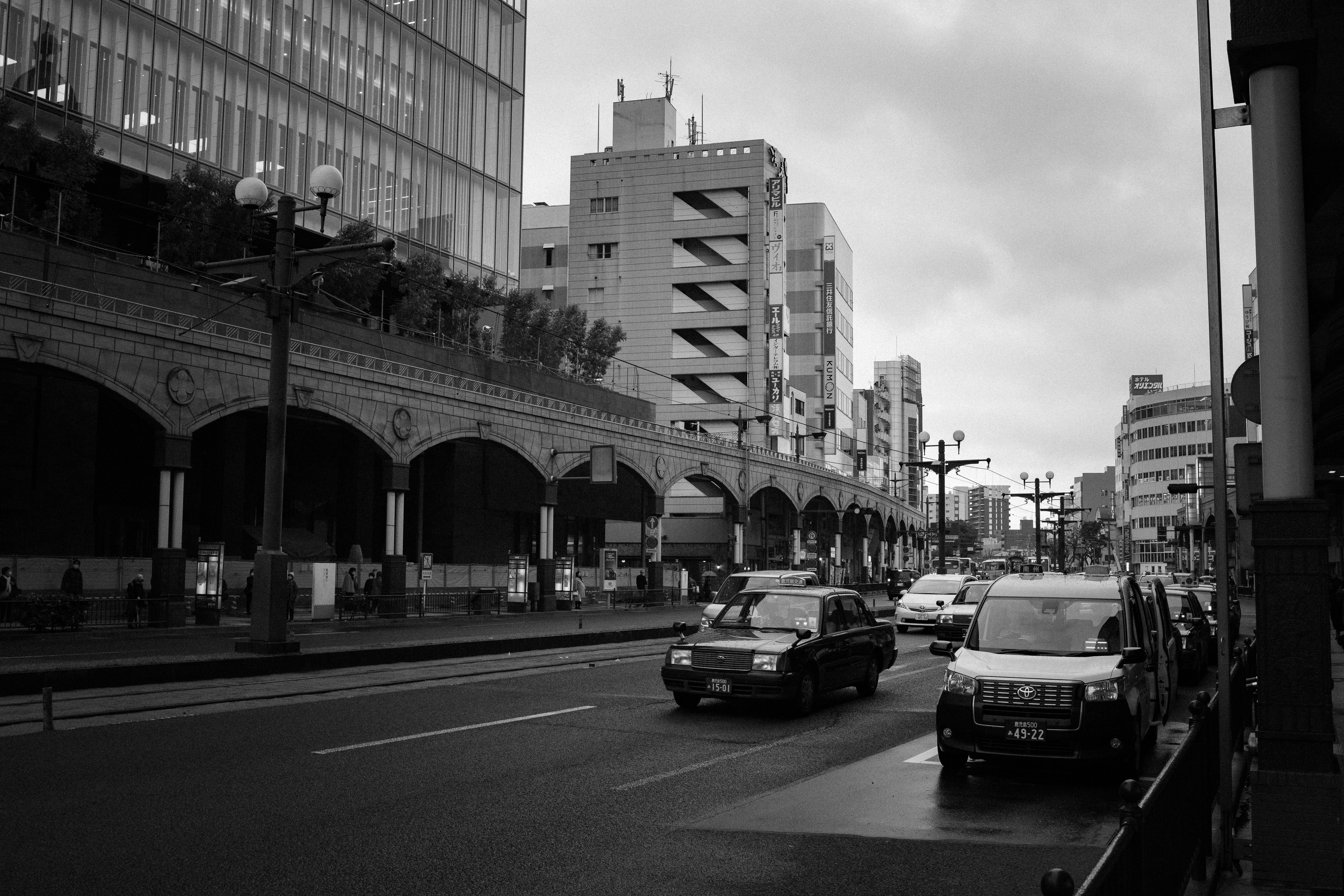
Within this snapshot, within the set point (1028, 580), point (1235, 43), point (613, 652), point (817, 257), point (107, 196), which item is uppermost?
point (817, 257)

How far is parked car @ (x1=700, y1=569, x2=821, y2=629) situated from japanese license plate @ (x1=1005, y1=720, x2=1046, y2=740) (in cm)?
1089

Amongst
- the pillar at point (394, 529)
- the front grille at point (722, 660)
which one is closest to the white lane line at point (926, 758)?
the front grille at point (722, 660)

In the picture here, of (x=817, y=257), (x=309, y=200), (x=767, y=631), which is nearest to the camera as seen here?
(x=767, y=631)

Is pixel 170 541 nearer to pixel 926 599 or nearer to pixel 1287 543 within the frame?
pixel 926 599

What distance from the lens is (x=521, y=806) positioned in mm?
9234

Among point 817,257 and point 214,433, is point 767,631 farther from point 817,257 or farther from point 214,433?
point 817,257

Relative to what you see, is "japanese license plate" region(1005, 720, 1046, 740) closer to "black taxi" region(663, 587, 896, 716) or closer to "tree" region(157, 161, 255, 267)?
"black taxi" region(663, 587, 896, 716)

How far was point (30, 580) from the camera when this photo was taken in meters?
35.3

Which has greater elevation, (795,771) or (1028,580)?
(1028,580)

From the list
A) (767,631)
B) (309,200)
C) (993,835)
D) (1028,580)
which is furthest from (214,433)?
(993,835)

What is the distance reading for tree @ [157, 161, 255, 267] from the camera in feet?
141

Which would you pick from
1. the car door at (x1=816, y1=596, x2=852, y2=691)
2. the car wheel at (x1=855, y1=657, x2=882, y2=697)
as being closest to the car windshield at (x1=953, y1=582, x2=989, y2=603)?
the car wheel at (x1=855, y1=657, x2=882, y2=697)

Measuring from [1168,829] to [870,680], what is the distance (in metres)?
11.8

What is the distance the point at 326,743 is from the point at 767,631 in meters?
5.88
